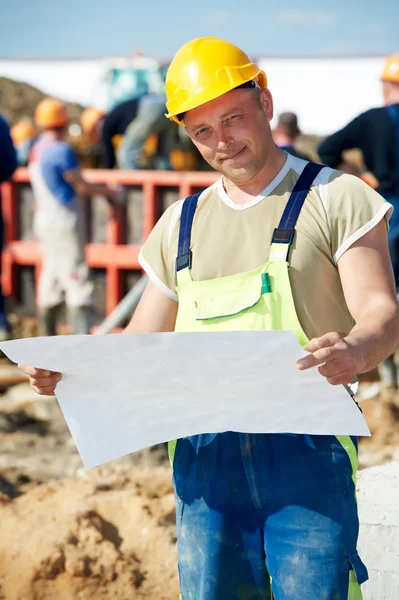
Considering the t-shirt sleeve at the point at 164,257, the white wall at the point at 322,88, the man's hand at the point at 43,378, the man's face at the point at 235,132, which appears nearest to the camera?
the man's hand at the point at 43,378

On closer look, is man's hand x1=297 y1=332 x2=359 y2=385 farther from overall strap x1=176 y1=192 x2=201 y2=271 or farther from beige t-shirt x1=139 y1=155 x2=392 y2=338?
overall strap x1=176 y1=192 x2=201 y2=271

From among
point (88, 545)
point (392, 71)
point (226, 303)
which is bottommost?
point (88, 545)

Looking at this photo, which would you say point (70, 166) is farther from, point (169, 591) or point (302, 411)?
point (302, 411)

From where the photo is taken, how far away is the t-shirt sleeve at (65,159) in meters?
8.02

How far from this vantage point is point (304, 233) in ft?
7.14

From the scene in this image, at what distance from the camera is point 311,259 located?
217cm

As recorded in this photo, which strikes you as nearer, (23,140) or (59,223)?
(59,223)

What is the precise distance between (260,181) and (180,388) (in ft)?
1.93

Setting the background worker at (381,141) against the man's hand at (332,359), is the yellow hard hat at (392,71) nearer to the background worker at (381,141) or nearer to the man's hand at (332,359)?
the background worker at (381,141)

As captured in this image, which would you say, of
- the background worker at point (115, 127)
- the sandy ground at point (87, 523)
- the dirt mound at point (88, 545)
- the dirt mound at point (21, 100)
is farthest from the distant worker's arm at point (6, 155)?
the dirt mound at point (21, 100)

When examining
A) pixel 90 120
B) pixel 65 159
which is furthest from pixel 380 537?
pixel 90 120

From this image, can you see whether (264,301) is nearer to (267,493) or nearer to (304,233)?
(304,233)

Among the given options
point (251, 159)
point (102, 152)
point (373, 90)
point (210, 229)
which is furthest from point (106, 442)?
point (373, 90)

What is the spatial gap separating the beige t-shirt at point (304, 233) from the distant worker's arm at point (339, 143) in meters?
4.06
